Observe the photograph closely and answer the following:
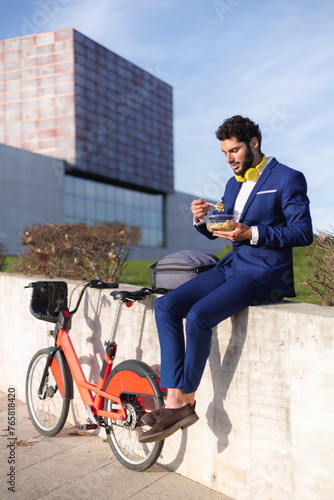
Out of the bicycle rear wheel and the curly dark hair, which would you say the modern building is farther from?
the curly dark hair

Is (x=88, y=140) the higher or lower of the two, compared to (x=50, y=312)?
higher

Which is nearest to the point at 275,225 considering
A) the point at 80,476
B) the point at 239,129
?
the point at 239,129

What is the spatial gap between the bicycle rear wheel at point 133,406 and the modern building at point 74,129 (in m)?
36.8

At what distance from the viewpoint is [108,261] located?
25.9ft

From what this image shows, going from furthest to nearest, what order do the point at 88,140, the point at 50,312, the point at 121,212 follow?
1. the point at 121,212
2. the point at 88,140
3. the point at 50,312

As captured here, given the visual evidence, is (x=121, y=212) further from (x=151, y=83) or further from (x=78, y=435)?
(x=78, y=435)

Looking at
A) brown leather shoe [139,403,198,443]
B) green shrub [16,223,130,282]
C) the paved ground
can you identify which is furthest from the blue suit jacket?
green shrub [16,223,130,282]

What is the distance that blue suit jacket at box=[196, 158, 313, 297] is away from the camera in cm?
321

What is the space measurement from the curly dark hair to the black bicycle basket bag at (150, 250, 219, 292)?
3.90 feet

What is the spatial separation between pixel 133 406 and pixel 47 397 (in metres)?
1.71

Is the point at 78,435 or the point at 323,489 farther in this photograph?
the point at 78,435

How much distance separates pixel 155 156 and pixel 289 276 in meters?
54.2

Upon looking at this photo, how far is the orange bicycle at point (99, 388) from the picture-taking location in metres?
3.80

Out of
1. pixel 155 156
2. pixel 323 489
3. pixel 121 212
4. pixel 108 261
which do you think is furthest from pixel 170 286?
pixel 155 156
